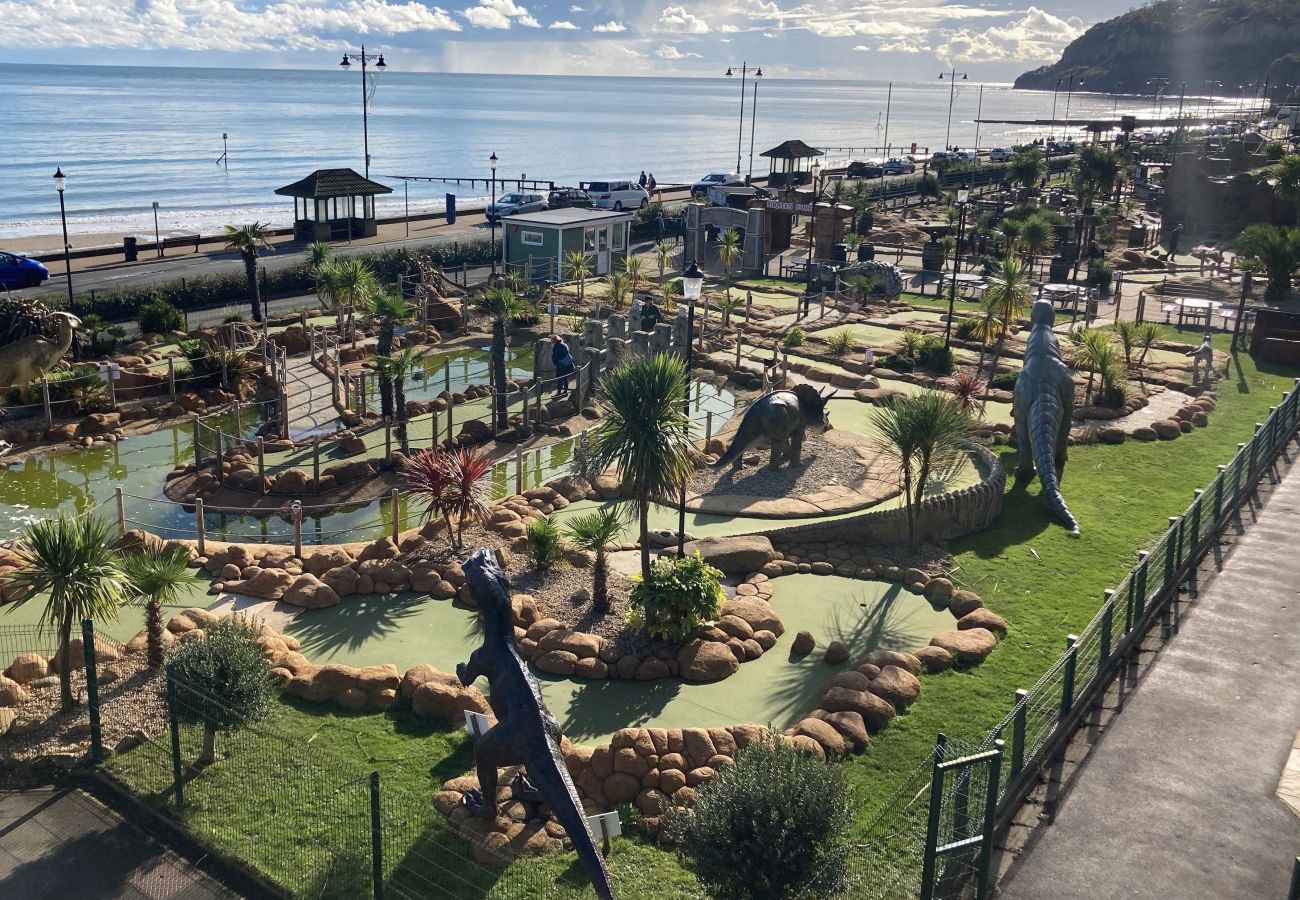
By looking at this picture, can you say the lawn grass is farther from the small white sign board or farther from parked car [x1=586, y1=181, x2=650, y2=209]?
parked car [x1=586, y1=181, x2=650, y2=209]

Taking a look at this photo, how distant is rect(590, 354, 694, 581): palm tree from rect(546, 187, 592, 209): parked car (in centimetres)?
4677

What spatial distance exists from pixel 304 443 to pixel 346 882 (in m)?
14.4

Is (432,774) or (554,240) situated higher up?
(554,240)

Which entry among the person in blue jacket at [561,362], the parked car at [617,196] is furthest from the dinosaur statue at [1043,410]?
the parked car at [617,196]

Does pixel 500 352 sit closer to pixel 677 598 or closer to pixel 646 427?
pixel 646 427

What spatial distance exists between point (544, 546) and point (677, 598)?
2.90m

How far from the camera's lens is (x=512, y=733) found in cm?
1085

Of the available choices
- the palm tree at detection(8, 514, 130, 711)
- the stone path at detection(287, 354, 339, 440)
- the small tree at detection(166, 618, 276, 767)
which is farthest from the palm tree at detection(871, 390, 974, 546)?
the stone path at detection(287, 354, 339, 440)

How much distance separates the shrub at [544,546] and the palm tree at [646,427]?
1591 mm

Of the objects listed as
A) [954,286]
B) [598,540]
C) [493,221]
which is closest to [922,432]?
[598,540]

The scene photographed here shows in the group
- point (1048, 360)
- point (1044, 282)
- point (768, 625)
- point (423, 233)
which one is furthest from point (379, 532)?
point (423, 233)

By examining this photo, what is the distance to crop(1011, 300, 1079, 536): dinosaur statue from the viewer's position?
21.2m

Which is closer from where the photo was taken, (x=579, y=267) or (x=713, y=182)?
(x=579, y=267)

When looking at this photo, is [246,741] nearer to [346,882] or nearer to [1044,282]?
[346,882]
